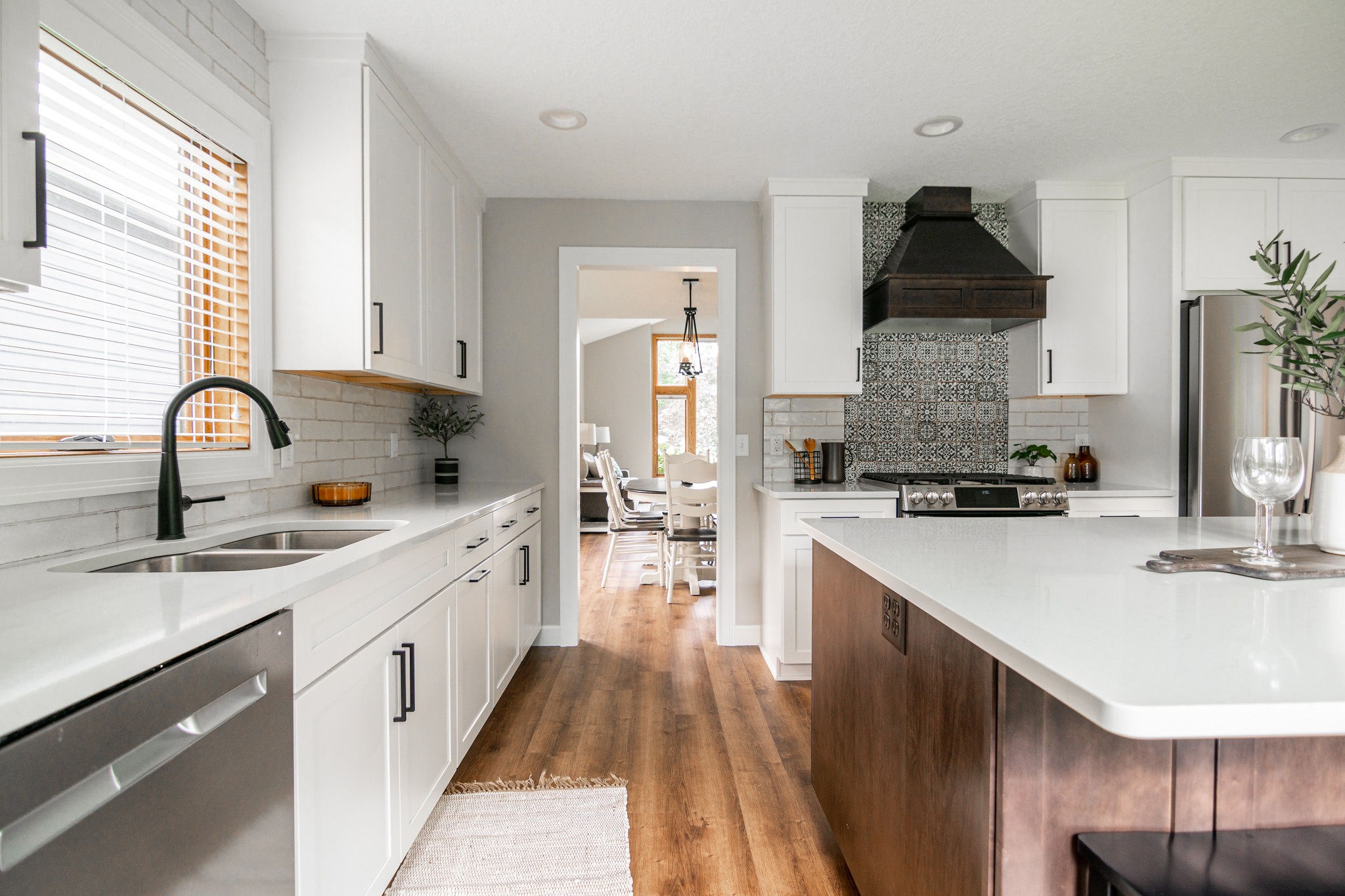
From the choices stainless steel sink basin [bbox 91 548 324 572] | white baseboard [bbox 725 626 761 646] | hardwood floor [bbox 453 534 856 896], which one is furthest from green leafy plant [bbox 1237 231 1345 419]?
white baseboard [bbox 725 626 761 646]

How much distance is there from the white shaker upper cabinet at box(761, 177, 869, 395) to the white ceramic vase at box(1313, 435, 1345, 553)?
6.96 ft

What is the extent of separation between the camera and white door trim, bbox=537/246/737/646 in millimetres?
3562

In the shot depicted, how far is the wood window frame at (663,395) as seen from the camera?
34.4 ft

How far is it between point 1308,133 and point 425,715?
4.06 m

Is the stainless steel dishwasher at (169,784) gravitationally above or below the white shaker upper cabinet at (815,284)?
below

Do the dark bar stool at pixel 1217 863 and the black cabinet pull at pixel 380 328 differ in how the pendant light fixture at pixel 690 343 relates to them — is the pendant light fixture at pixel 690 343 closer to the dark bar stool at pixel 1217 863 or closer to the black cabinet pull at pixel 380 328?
the black cabinet pull at pixel 380 328

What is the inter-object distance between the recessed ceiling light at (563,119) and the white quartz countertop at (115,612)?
1.81m

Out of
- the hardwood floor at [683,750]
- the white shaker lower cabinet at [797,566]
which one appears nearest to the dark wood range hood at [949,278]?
the white shaker lower cabinet at [797,566]

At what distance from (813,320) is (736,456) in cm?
82

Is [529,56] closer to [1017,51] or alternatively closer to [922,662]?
[1017,51]

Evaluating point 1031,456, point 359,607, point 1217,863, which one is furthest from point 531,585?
point 1217,863

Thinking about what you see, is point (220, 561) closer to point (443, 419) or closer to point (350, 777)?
point (350, 777)

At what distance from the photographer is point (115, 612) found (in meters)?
0.92


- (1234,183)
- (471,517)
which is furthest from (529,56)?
(1234,183)
